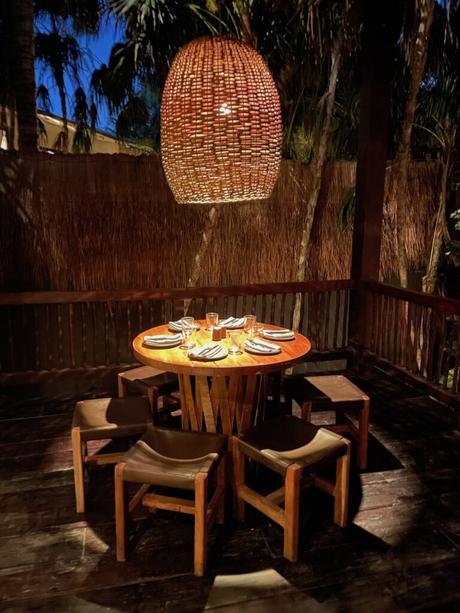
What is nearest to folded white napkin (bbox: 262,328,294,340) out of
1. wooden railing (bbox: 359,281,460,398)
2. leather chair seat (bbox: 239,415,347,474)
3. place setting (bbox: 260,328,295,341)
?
place setting (bbox: 260,328,295,341)

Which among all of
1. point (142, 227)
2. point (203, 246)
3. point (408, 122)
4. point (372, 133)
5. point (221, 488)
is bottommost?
point (221, 488)

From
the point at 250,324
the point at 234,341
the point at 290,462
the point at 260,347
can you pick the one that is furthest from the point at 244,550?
the point at 250,324

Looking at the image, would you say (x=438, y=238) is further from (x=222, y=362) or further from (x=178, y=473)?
(x=178, y=473)

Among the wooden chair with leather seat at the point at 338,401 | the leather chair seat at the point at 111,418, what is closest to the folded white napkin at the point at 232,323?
the wooden chair with leather seat at the point at 338,401

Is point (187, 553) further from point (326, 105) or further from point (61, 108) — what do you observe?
point (61, 108)

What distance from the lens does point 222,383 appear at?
229cm

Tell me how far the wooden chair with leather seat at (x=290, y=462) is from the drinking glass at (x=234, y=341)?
37 cm

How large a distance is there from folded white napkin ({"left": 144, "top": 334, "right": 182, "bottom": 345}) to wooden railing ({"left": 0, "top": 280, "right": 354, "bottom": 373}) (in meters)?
1.23

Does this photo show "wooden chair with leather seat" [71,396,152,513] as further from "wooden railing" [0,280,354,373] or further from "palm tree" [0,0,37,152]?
"palm tree" [0,0,37,152]

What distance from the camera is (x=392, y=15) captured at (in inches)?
150

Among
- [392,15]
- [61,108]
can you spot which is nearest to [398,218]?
[392,15]

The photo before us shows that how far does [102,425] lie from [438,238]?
3803 mm

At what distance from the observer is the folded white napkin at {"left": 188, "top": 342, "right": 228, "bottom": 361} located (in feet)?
7.24

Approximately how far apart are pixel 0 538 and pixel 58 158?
8.98 feet
